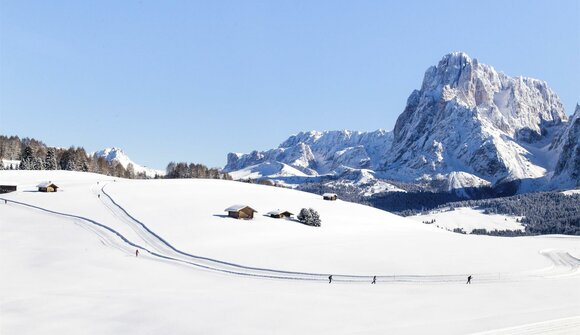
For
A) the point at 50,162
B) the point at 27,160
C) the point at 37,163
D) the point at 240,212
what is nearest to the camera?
the point at 240,212

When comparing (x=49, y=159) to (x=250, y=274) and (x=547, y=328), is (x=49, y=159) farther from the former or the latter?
(x=547, y=328)

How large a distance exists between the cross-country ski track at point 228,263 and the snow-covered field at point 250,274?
0.78ft

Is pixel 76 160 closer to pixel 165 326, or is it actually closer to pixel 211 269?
pixel 211 269

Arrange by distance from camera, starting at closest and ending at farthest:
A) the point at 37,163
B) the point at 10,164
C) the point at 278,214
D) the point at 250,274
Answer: the point at 250,274
the point at 278,214
the point at 37,163
the point at 10,164

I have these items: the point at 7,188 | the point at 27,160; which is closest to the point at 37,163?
the point at 27,160

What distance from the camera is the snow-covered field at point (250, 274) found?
113 ft

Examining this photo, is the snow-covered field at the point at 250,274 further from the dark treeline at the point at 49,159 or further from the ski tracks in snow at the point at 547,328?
the dark treeline at the point at 49,159

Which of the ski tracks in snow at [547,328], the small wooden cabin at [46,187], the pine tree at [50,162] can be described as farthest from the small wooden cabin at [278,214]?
the pine tree at [50,162]

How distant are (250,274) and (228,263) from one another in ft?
17.6

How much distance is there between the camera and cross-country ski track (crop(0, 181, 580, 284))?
54.9 meters

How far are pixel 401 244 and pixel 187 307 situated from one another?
51596 millimetres

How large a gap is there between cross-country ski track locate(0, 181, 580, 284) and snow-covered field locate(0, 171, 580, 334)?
238 mm

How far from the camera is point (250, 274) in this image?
54906 millimetres

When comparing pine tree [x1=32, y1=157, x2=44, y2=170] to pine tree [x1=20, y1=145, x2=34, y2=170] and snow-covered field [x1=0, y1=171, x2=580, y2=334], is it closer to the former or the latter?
pine tree [x1=20, y1=145, x2=34, y2=170]
